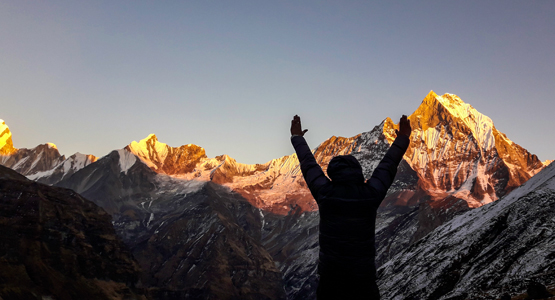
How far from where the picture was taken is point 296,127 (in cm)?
875

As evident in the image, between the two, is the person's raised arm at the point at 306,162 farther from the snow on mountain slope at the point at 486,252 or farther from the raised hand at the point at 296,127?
the snow on mountain slope at the point at 486,252

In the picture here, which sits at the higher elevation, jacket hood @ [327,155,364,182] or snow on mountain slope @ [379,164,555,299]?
snow on mountain slope @ [379,164,555,299]

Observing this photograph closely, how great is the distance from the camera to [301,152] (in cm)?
809

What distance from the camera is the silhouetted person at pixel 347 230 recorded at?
7262 mm

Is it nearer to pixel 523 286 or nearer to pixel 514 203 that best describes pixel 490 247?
pixel 514 203

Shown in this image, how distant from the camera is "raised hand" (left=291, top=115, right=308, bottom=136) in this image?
8.67m

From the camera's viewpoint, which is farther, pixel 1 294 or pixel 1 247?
pixel 1 247

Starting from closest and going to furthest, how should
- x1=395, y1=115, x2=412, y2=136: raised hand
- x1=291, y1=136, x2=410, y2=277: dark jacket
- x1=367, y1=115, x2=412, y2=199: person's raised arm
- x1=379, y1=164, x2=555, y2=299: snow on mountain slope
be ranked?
1. x1=291, y1=136, x2=410, y2=277: dark jacket
2. x1=367, y1=115, x2=412, y2=199: person's raised arm
3. x1=395, y1=115, x2=412, y2=136: raised hand
4. x1=379, y1=164, x2=555, y2=299: snow on mountain slope

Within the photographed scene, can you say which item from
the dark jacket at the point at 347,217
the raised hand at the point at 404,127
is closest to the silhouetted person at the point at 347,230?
the dark jacket at the point at 347,217

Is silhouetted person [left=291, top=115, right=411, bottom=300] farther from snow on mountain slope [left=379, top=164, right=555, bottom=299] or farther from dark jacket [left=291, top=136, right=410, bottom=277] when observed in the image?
snow on mountain slope [left=379, top=164, right=555, bottom=299]

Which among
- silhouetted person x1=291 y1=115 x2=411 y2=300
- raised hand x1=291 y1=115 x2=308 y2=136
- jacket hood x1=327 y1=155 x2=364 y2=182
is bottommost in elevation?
silhouetted person x1=291 y1=115 x2=411 y2=300

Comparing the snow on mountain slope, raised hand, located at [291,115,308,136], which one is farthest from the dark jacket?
the snow on mountain slope

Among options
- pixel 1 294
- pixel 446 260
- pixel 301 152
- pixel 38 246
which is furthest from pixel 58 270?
pixel 301 152

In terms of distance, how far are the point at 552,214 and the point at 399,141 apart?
3634 inches
